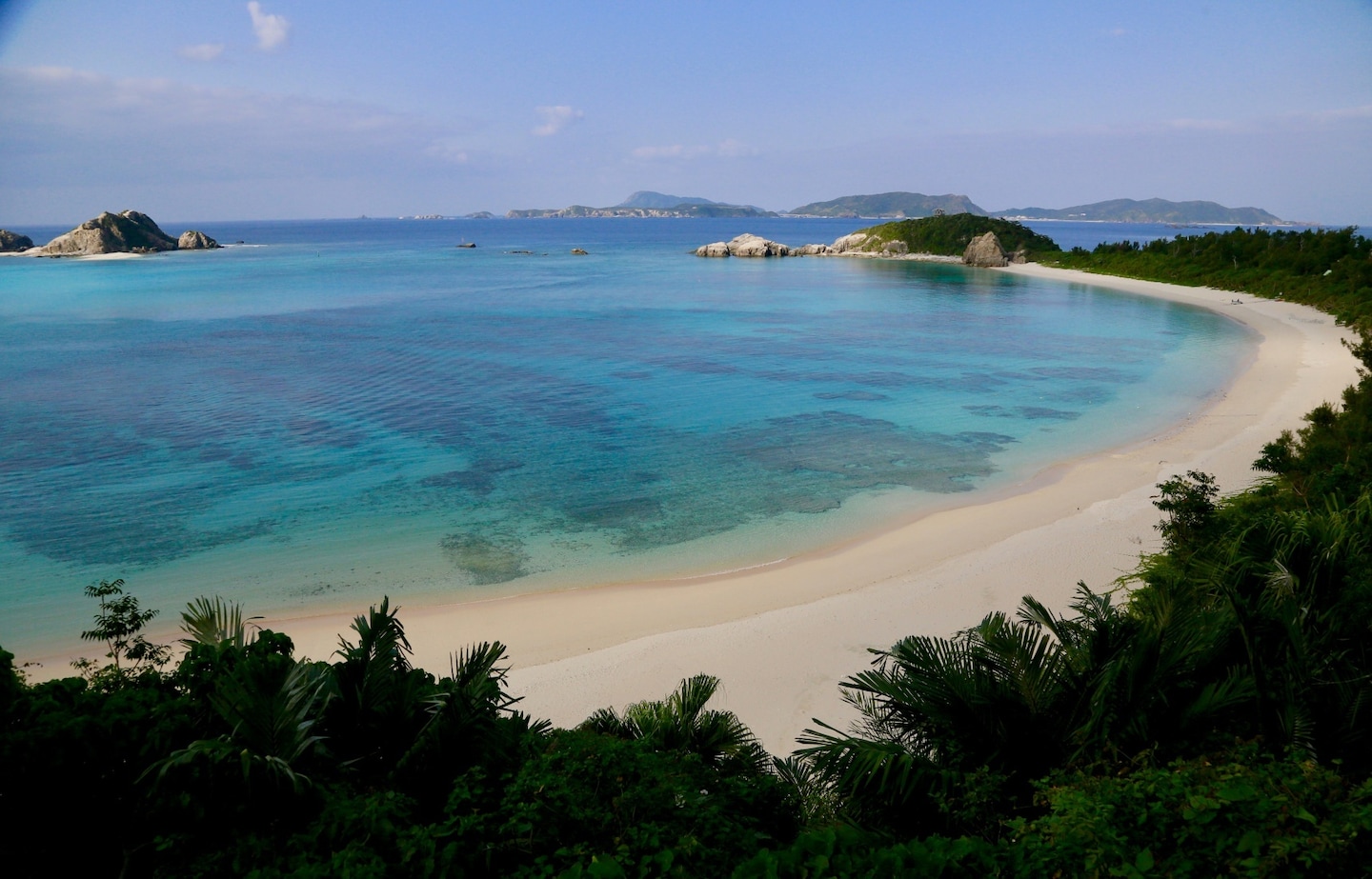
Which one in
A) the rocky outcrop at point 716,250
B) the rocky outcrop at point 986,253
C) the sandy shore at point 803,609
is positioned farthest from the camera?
the rocky outcrop at point 716,250

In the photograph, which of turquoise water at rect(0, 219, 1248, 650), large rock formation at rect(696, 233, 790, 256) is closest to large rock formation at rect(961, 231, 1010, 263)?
large rock formation at rect(696, 233, 790, 256)

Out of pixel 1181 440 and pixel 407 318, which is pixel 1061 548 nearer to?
pixel 1181 440

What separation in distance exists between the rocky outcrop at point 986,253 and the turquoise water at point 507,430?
32918 millimetres

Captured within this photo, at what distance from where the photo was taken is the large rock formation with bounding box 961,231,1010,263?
88.8 metres

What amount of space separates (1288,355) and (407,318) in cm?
4674

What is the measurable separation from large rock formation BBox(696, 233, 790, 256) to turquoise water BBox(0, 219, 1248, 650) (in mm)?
50616

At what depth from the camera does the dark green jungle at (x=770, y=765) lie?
4.43m

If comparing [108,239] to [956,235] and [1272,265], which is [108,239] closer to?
[956,235]

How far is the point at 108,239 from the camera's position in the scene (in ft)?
386

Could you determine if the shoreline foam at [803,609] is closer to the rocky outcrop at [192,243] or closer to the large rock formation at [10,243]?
the rocky outcrop at [192,243]

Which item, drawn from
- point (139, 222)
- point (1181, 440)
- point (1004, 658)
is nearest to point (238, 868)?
point (1004, 658)

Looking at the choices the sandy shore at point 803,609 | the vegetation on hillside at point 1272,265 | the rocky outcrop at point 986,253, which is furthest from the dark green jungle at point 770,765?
the rocky outcrop at point 986,253

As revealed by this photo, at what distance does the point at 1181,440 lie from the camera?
23.1 meters

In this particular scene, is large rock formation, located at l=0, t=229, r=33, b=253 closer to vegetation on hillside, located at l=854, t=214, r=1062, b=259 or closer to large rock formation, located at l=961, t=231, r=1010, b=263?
vegetation on hillside, located at l=854, t=214, r=1062, b=259
